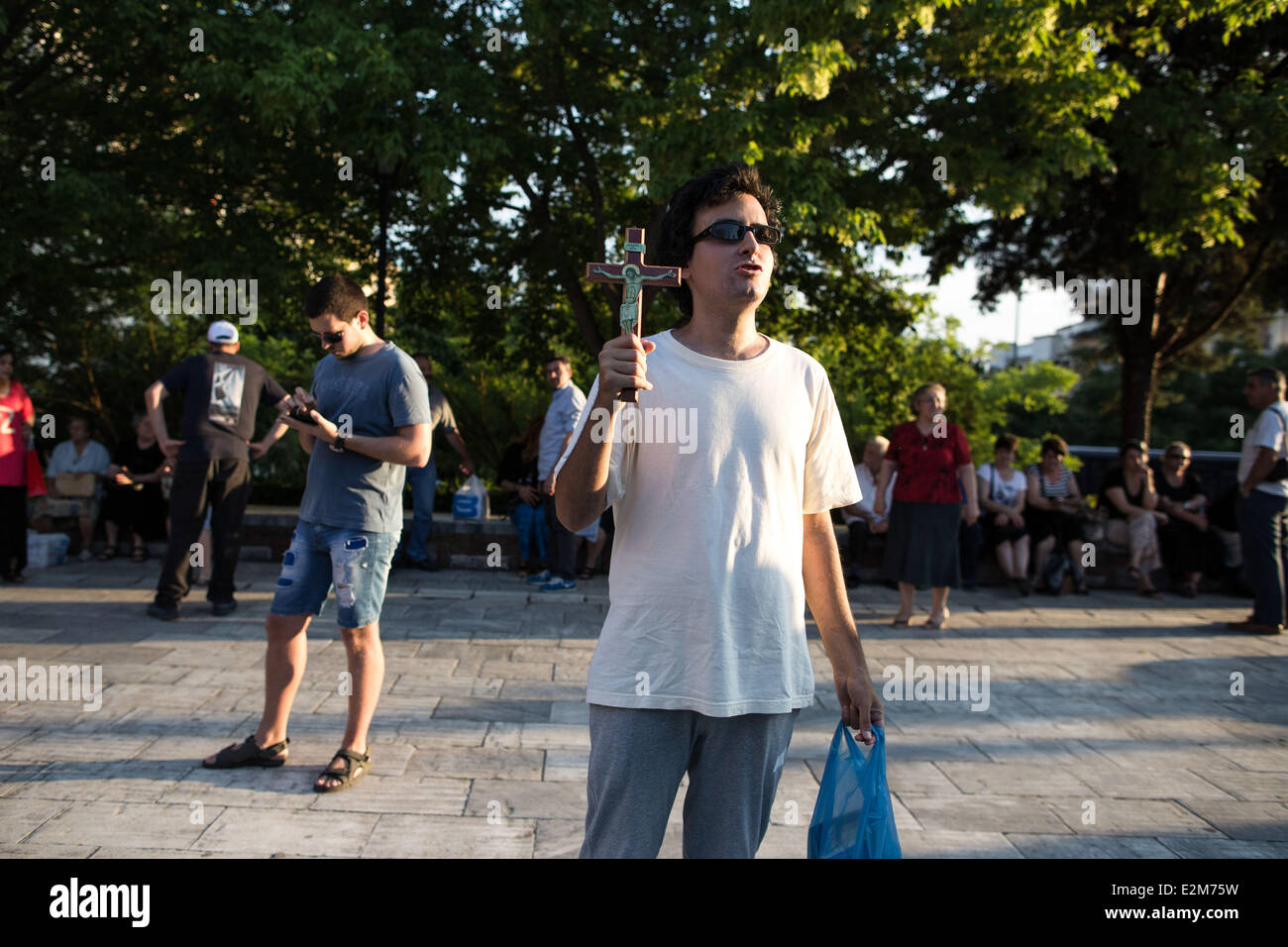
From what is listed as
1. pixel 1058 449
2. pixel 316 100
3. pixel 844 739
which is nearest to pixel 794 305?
pixel 1058 449

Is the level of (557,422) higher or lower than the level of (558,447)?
higher

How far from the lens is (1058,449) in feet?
34.6

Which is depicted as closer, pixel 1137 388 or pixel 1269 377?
pixel 1269 377

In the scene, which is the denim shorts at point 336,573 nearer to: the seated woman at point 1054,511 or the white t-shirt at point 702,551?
the white t-shirt at point 702,551

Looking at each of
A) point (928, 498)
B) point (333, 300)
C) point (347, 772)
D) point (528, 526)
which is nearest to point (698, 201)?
point (333, 300)

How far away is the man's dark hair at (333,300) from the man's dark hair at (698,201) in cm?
225

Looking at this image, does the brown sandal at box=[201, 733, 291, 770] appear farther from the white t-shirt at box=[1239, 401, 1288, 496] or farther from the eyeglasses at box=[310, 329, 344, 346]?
the white t-shirt at box=[1239, 401, 1288, 496]

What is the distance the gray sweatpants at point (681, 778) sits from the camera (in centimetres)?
219

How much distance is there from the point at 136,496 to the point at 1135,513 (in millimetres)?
10462

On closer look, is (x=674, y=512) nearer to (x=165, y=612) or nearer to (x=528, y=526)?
(x=165, y=612)

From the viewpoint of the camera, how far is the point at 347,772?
4234mm

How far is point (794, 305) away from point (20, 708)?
11.5m

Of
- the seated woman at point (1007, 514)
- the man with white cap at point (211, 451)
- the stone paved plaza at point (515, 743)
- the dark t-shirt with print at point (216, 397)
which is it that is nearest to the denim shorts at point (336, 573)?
the stone paved plaza at point (515, 743)
